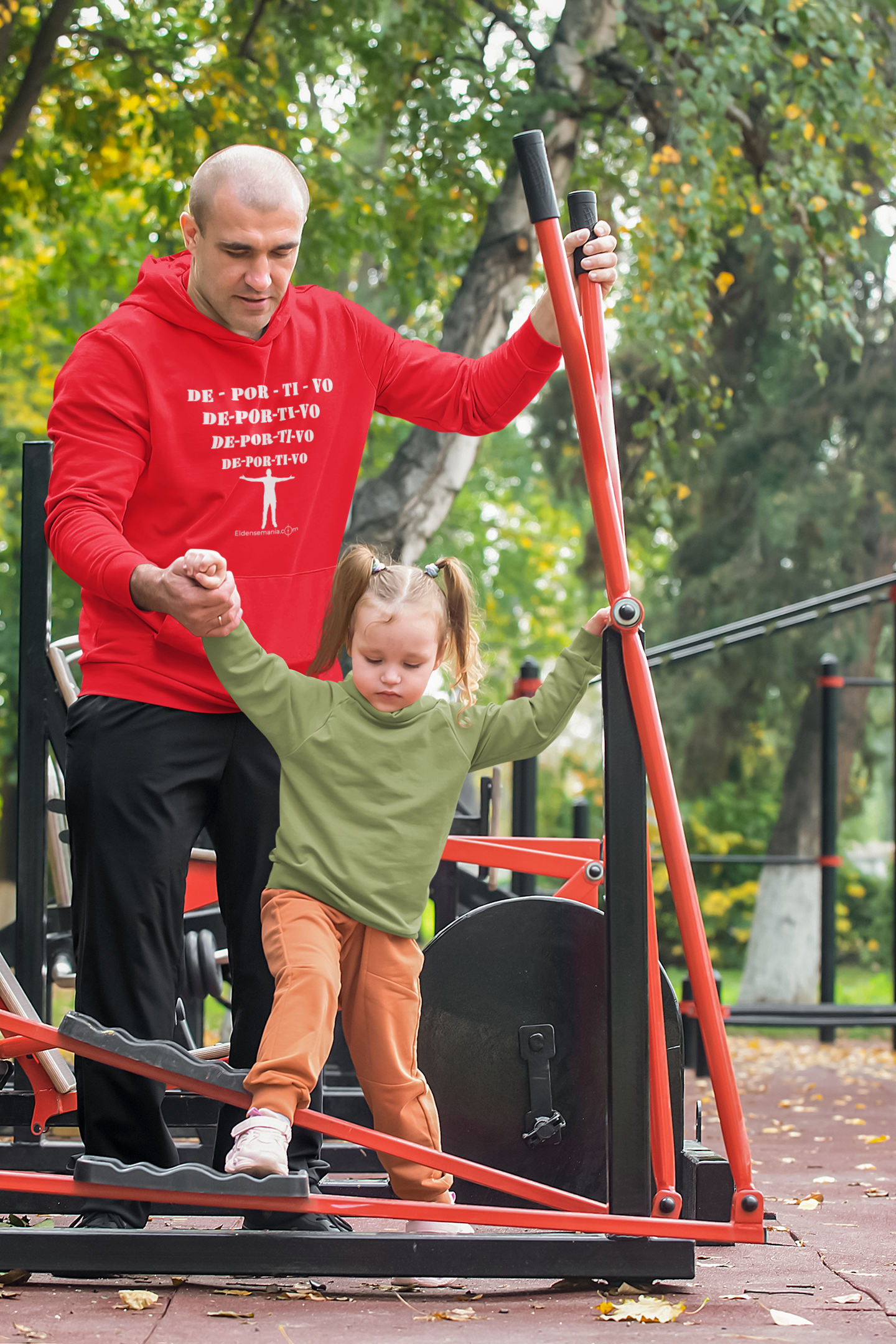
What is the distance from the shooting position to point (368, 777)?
2.43m

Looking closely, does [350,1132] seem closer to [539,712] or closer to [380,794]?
[380,794]

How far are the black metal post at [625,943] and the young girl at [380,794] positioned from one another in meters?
0.10

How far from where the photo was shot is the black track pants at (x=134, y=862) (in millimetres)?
2412

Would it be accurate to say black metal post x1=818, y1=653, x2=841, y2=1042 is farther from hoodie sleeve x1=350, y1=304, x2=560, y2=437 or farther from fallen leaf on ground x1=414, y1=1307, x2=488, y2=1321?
fallen leaf on ground x1=414, y1=1307, x2=488, y2=1321

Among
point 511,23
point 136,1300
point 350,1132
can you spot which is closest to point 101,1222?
point 136,1300

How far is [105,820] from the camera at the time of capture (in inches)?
95.0

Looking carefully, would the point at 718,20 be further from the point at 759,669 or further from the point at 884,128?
the point at 759,669

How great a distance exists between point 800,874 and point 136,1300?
10951mm

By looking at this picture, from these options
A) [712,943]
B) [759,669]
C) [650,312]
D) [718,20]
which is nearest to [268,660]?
[650,312]

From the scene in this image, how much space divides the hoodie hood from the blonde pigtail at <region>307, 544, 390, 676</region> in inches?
16.2

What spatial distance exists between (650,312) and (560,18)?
1.54 meters

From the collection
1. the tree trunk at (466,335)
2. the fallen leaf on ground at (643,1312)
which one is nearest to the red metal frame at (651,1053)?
the fallen leaf on ground at (643,1312)

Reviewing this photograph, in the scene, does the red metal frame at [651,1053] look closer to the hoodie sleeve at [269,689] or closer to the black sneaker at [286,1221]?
the black sneaker at [286,1221]

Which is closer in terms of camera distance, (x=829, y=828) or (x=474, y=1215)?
(x=474, y=1215)
